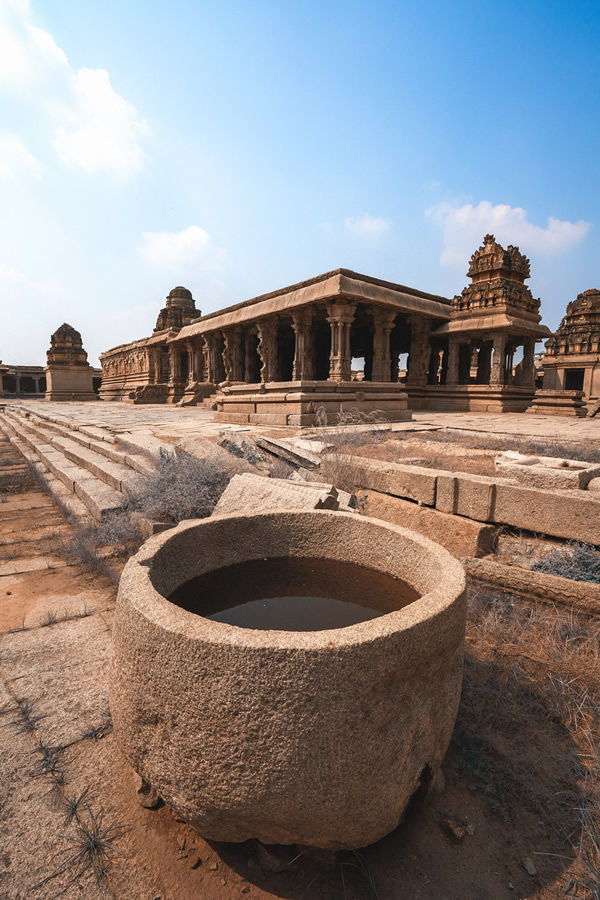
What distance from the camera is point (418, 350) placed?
14195 mm

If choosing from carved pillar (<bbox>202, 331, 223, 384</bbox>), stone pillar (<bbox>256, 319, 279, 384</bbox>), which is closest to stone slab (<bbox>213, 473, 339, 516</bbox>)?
stone pillar (<bbox>256, 319, 279, 384</bbox>)

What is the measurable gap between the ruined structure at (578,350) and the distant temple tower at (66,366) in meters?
24.6

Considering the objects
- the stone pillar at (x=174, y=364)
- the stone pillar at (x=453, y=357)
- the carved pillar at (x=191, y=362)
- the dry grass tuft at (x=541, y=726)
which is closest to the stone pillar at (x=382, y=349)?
the stone pillar at (x=453, y=357)

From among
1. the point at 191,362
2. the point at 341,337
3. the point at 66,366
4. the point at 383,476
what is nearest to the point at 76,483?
the point at 383,476

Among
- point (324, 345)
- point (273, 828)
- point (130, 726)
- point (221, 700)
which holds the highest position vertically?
point (324, 345)

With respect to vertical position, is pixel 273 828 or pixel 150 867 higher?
pixel 273 828

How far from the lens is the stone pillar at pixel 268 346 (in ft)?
47.3

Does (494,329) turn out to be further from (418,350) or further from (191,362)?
(191,362)

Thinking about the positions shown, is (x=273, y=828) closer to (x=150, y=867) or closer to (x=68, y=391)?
(x=150, y=867)

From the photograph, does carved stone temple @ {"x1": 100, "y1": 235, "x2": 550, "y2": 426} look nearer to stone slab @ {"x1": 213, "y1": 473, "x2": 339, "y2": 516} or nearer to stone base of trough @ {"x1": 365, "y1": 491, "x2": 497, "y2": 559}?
stone base of trough @ {"x1": 365, "y1": 491, "x2": 497, "y2": 559}

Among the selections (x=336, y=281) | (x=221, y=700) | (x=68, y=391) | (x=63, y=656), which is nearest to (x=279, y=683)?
(x=221, y=700)

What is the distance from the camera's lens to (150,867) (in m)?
1.19

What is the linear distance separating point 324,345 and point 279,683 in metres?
19.0

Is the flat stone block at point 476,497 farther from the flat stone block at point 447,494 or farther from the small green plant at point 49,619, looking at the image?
the small green plant at point 49,619
